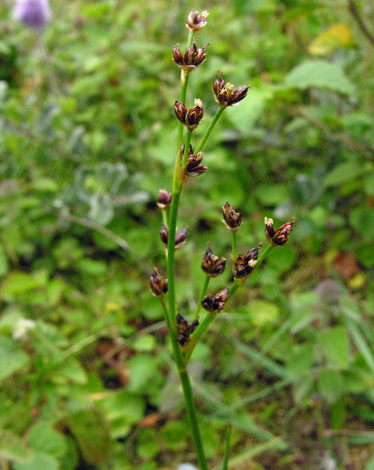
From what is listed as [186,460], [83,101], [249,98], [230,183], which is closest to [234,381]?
[186,460]

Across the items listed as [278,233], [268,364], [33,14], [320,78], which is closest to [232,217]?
[278,233]

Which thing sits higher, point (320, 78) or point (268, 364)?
point (320, 78)

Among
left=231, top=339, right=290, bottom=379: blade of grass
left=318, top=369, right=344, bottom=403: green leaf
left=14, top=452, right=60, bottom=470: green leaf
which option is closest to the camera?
left=14, top=452, right=60, bottom=470: green leaf

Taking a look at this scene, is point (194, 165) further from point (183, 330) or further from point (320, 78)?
point (320, 78)

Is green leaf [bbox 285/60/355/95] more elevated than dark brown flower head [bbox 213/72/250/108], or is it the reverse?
green leaf [bbox 285/60/355/95]

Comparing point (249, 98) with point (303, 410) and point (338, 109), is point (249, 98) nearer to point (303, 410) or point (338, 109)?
point (338, 109)

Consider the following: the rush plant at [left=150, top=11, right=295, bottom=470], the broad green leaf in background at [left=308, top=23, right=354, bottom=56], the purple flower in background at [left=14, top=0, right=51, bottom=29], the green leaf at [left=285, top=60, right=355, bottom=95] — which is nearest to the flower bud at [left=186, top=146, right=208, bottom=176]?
the rush plant at [left=150, top=11, right=295, bottom=470]

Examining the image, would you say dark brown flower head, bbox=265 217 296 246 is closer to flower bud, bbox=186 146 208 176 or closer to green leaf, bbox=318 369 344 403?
flower bud, bbox=186 146 208 176

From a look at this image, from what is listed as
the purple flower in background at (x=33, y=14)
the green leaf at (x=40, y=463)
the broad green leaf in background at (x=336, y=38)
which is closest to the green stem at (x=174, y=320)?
the green leaf at (x=40, y=463)
